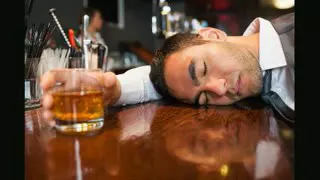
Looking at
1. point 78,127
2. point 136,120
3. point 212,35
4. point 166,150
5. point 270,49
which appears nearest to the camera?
point 166,150

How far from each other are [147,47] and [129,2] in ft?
2.22

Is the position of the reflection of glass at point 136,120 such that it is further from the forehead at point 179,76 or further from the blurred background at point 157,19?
the blurred background at point 157,19

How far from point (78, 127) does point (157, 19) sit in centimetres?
410

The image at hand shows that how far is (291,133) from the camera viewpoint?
648 mm

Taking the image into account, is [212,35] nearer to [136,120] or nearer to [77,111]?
[136,120]

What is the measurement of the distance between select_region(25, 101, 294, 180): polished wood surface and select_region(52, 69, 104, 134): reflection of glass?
23 mm

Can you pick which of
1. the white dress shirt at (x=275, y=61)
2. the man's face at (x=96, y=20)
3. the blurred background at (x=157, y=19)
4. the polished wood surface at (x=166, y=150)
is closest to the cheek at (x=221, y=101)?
the white dress shirt at (x=275, y=61)

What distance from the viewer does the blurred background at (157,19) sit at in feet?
13.5

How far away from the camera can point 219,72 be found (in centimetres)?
110

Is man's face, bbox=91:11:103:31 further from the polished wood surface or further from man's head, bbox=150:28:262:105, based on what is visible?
the polished wood surface

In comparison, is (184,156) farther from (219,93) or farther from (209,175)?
(219,93)

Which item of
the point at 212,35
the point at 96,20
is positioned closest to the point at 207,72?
the point at 212,35

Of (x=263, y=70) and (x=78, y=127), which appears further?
(x=263, y=70)
